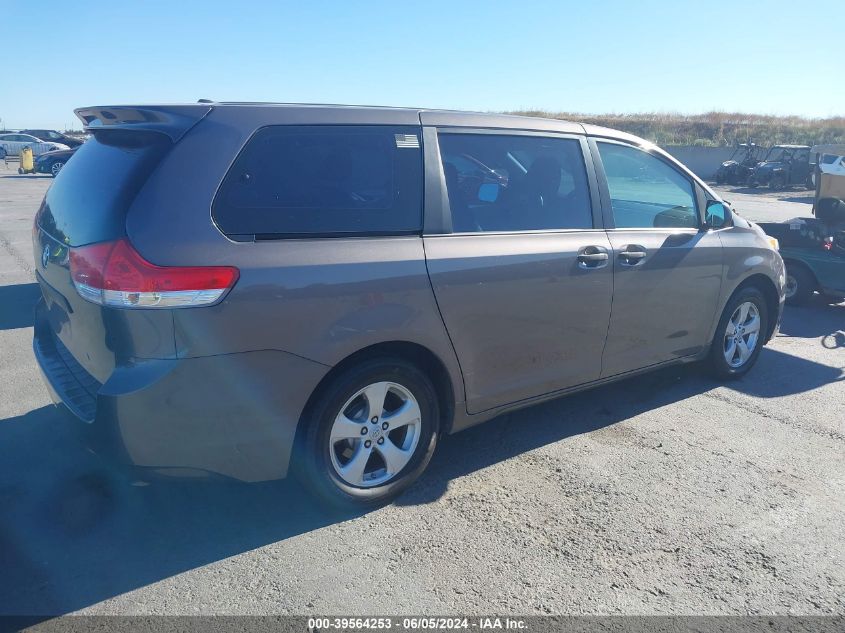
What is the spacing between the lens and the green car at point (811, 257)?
25.9ft

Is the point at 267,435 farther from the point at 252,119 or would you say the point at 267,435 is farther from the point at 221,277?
the point at 252,119

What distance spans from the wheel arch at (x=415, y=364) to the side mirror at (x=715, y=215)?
252 cm

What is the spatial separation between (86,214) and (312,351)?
1.13m

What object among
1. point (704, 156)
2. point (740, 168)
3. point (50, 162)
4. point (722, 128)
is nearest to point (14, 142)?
point (50, 162)

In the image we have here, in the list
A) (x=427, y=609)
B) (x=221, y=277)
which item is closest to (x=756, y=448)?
(x=427, y=609)

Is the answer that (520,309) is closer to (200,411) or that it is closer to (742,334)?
(200,411)

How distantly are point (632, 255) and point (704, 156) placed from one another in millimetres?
43105

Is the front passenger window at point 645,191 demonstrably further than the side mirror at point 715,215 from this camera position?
No

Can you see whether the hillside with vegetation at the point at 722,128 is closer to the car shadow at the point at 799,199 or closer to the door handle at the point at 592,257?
the car shadow at the point at 799,199

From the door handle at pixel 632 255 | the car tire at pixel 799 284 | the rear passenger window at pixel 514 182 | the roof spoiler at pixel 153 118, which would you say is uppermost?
the roof spoiler at pixel 153 118

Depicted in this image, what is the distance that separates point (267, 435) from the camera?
315 cm

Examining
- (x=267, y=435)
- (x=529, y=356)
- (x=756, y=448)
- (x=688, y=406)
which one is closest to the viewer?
(x=267, y=435)

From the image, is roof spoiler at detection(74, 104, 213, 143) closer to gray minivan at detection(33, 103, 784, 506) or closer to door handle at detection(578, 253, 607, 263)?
gray minivan at detection(33, 103, 784, 506)

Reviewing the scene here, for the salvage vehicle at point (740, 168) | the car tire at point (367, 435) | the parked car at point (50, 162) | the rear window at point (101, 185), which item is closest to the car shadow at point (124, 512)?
the car tire at point (367, 435)
